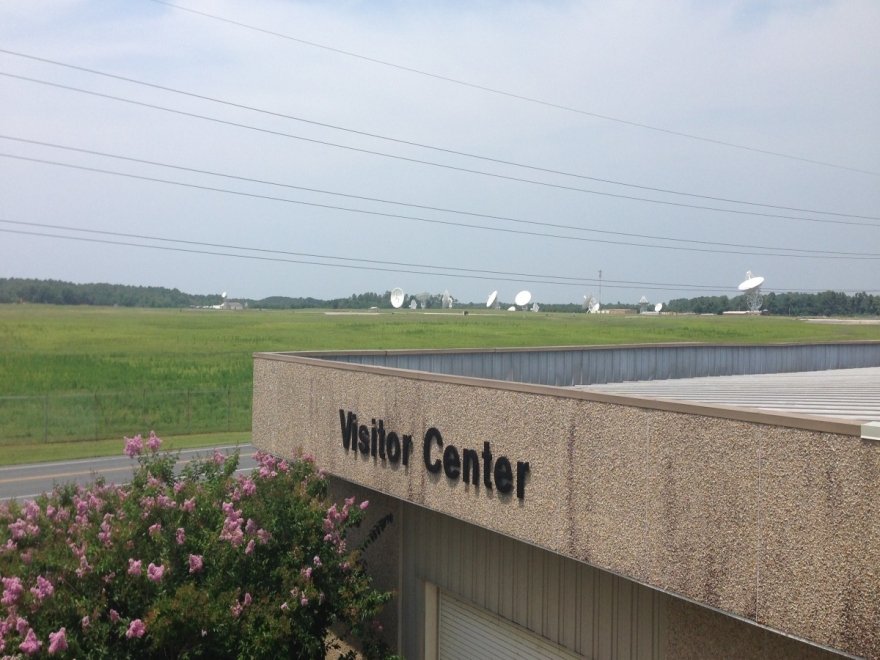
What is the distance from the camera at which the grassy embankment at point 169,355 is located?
4475 centimetres

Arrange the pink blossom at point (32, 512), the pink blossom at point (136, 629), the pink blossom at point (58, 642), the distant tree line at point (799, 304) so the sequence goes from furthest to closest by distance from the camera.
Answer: the distant tree line at point (799, 304)
the pink blossom at point (32, 512)
the pink blossom at point (136, 629)
the pink blossom at point (58, 642)

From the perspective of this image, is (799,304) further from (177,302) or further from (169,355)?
(177,302)

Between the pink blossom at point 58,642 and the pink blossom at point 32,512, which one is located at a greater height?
the pink blossom at point 32,512

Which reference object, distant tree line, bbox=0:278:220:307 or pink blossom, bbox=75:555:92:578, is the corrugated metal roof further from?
distant tree line, bbox=0:278:220:307

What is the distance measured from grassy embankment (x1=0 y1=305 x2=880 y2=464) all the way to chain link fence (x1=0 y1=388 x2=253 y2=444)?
70 mm

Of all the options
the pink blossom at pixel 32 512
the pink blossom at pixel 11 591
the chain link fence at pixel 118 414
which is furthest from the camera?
the chain link fence at pixel 118 414

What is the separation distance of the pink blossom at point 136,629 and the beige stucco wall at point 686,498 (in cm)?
388

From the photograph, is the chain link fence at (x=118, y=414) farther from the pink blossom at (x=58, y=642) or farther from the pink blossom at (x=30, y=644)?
the pink blossom at (x=58, y=642)

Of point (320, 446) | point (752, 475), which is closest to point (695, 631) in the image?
point (752, 475)

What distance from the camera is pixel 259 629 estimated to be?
36.3 feet

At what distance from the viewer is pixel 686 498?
7.95 metres

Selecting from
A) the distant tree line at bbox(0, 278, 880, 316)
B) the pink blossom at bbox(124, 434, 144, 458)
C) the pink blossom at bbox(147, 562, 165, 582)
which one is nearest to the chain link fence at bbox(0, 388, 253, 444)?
the pink blossom at bbox(124, 434, 144, 458)

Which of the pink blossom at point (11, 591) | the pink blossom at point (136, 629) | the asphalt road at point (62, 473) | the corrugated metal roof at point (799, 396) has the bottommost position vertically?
the asphalt road at point (62, 473)

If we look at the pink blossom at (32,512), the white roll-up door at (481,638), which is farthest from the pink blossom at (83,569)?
the white roll-up door at (481,638)
